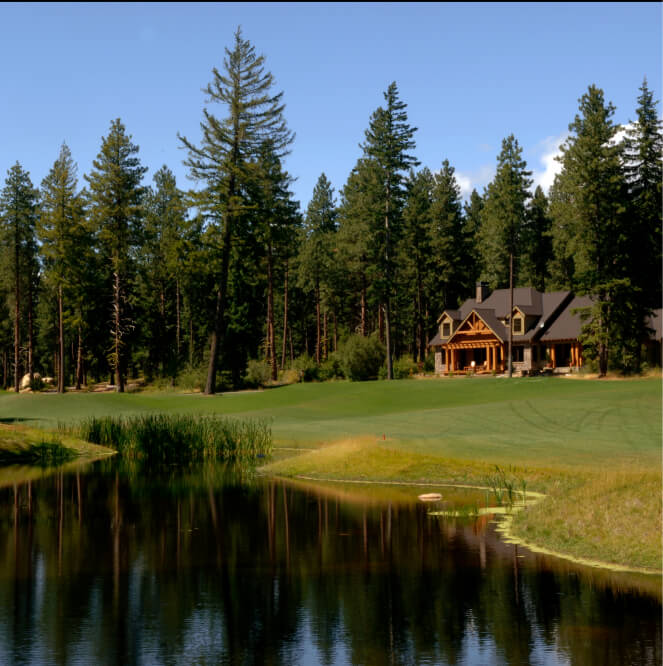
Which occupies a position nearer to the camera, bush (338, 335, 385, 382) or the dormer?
bush (338, 335, 385, 382)

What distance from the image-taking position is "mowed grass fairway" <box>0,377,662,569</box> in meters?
17.1

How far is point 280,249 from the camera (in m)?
85.2

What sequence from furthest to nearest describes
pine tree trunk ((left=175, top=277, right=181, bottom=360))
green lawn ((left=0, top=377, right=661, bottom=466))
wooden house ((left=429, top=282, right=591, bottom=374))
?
pine tree trunk ((left=175, top=277, right=181, bottom=360)), wooden house ((left=429, top=282, right=591, bottom=374)), green lawn ((left=0, top=377, right=661, bottom=466))

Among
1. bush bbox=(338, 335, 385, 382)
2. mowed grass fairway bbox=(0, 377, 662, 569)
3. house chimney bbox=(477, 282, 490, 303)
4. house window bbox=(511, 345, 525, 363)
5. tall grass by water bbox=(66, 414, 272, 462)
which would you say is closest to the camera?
mowed grass fairway bbox=(0, 377, 662, 569)

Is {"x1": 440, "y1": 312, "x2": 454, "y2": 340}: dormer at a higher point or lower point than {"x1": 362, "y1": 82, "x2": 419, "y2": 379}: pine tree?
lower

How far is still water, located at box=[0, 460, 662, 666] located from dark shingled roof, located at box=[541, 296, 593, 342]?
52617 mm

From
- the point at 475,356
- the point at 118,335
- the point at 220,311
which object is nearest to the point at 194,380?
the point at 118,335

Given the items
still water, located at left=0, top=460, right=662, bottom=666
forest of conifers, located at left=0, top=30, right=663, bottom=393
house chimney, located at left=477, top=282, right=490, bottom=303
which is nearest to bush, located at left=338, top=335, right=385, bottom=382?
forest of conifers, located at left=0, top=30, right=663, bottom=393

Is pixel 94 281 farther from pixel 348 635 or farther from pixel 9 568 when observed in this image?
pixel 348 635

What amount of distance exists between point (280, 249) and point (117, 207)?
19478mm

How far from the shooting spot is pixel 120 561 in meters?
16.5

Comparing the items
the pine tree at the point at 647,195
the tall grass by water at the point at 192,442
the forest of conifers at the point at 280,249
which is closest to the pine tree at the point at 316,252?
the forest of conifers at the point at 280,249

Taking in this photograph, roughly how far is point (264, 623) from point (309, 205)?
92.9 m

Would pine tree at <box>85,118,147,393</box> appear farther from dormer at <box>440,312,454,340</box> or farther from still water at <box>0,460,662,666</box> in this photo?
still water at <box>0,460,662,666</box>
